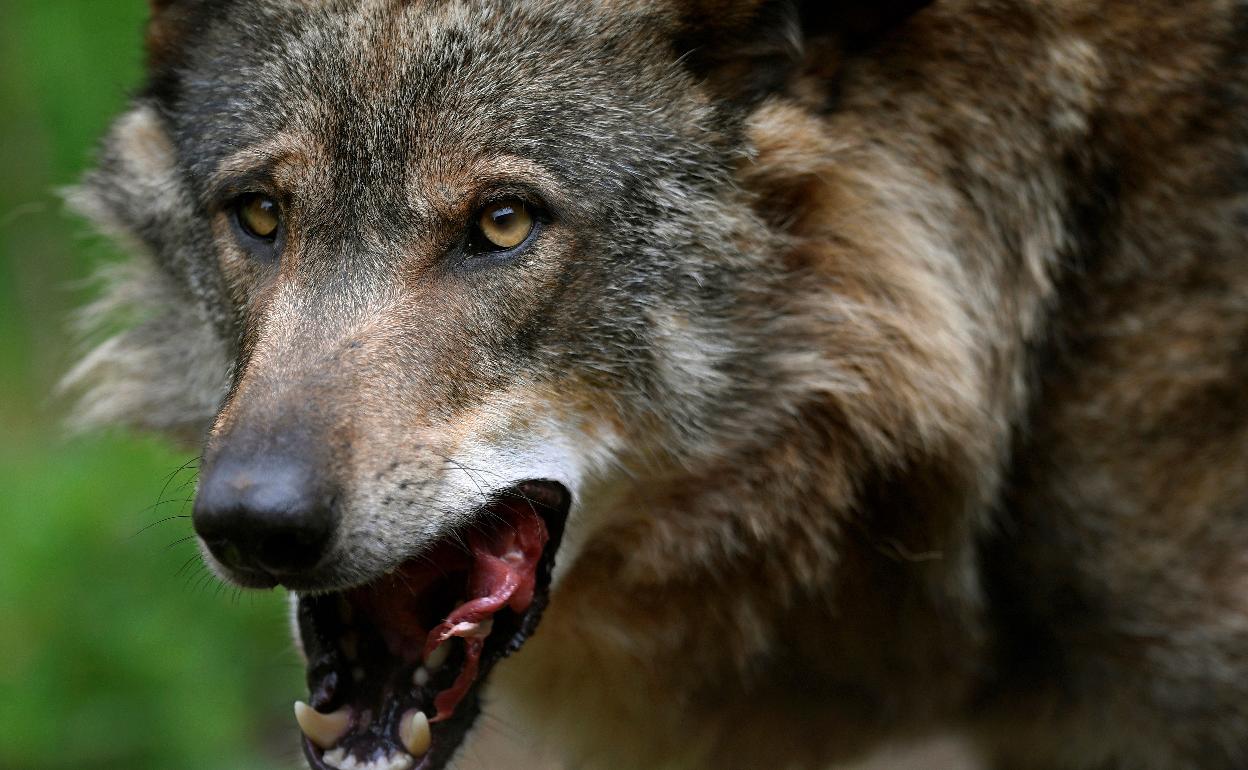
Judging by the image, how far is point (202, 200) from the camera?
289 centimetres

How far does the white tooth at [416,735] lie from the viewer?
260 centimetres

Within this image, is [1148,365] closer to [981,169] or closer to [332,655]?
[981,169]

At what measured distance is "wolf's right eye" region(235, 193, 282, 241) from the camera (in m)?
2.75

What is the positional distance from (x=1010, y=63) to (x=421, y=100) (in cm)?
122

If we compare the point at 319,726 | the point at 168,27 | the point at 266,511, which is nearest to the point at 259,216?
the point at 168,27

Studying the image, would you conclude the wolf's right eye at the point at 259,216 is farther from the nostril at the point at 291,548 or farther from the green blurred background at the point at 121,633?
the green blurred background at the point at 121,633

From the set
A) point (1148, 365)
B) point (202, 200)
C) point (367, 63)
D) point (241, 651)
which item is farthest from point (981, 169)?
point (241, 651)

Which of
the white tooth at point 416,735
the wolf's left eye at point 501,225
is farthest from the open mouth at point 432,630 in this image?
the wolf's left eye at point 501,225

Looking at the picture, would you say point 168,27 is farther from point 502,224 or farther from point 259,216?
point 502,224

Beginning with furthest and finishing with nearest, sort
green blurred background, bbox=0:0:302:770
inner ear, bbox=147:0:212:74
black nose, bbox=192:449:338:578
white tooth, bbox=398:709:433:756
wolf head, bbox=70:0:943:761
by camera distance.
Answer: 1. green blurred background, bbox=0:0:302:770
2. inner ear, bbox=147:0:212:74
3. white tooth, bbox=398:709:433:756
4. wolf head, bbox=70:0:943:761
5. black nose, bbox=192:449:338:578

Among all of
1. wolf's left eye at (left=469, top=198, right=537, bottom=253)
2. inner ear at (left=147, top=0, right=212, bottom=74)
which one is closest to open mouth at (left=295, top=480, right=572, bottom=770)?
wolf's left eye at (left=469, top=198, right=537, bottom=253)

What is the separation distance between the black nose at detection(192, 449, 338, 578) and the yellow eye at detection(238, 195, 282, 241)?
0.61 meters

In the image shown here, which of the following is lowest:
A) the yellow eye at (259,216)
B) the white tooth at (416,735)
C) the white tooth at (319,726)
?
the white tooth at (416,735)

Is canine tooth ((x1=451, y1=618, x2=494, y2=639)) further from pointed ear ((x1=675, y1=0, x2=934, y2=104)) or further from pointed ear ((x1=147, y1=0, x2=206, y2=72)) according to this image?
pointed ear ((x1=147, y1=0, x2=206, y2=72))
